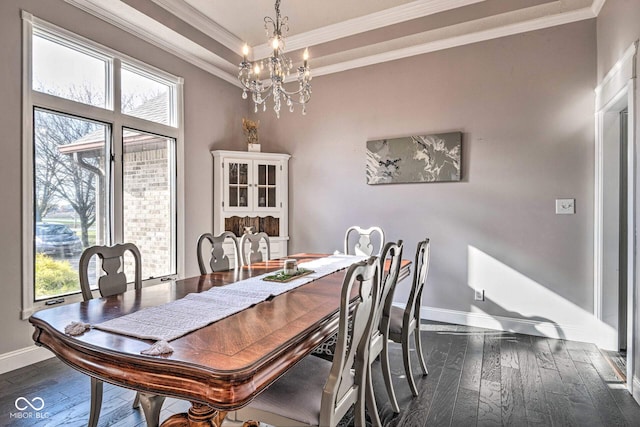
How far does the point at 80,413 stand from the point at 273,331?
1.55 m

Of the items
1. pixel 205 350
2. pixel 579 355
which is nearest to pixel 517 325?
pixel 579 355

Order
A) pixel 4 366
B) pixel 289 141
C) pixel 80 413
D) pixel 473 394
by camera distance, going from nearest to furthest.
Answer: pixel 80 413
pixel 473 394
pixel 4 366
pixel 289 141

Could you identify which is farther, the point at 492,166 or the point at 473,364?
the point at 492,166

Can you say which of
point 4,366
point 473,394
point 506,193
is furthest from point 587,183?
point 4,366

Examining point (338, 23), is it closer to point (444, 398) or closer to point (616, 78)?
point (616, 78)

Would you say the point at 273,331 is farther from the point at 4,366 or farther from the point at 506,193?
the point at 506,193

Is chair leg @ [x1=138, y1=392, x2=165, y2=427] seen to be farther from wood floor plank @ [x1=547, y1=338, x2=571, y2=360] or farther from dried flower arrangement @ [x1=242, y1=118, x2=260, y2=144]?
dried flower arrangement @ [x1=242, y1=118, x2=260, y2=144]

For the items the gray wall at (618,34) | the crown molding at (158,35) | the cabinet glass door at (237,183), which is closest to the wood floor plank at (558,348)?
the gray wall at (618,34)

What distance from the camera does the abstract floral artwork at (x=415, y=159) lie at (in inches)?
144

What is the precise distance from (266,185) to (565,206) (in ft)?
10.5

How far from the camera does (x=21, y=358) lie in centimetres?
264

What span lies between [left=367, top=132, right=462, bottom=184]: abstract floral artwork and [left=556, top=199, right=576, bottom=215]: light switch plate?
0.91 m

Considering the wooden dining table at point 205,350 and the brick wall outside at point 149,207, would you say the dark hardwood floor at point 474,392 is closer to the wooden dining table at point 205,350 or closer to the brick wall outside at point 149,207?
the wooden dining table at point 205,350

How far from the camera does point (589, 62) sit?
125 inches
